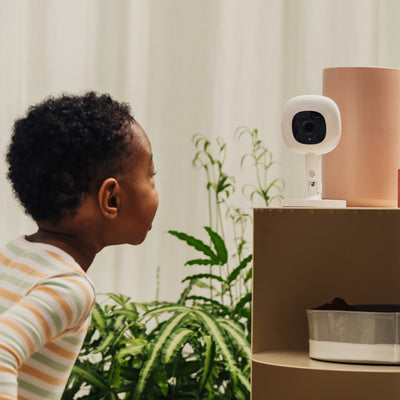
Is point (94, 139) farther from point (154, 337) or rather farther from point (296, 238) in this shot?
point (154, 337)

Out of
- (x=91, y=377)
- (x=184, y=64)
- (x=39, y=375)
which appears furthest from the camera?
(x=184, y=64)

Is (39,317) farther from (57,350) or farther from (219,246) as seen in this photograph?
(219,246)

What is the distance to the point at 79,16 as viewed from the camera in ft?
7.72

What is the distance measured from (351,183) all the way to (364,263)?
0.71 ft

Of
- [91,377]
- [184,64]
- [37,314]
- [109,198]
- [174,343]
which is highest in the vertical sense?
[184,64]

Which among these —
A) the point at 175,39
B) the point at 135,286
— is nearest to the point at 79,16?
the point at 175,39

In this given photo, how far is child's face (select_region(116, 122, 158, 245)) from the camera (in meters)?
1.01

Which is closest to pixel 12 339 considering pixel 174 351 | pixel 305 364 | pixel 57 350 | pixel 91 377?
pixel 57 350

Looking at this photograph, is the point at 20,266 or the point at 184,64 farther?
the point at 184,64

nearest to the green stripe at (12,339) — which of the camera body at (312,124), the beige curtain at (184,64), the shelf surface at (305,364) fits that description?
the shelf surface at (305,364)

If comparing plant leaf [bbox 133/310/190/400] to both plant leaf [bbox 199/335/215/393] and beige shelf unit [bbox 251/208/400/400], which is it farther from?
beige shelf unit [bbox 251/208/400/400]

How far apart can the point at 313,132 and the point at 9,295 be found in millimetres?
767

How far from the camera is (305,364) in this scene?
4.62 ft

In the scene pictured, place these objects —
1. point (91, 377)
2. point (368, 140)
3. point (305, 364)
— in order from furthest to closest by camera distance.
A: point (91, 377) < point (368, 140) < point (305, 364)
